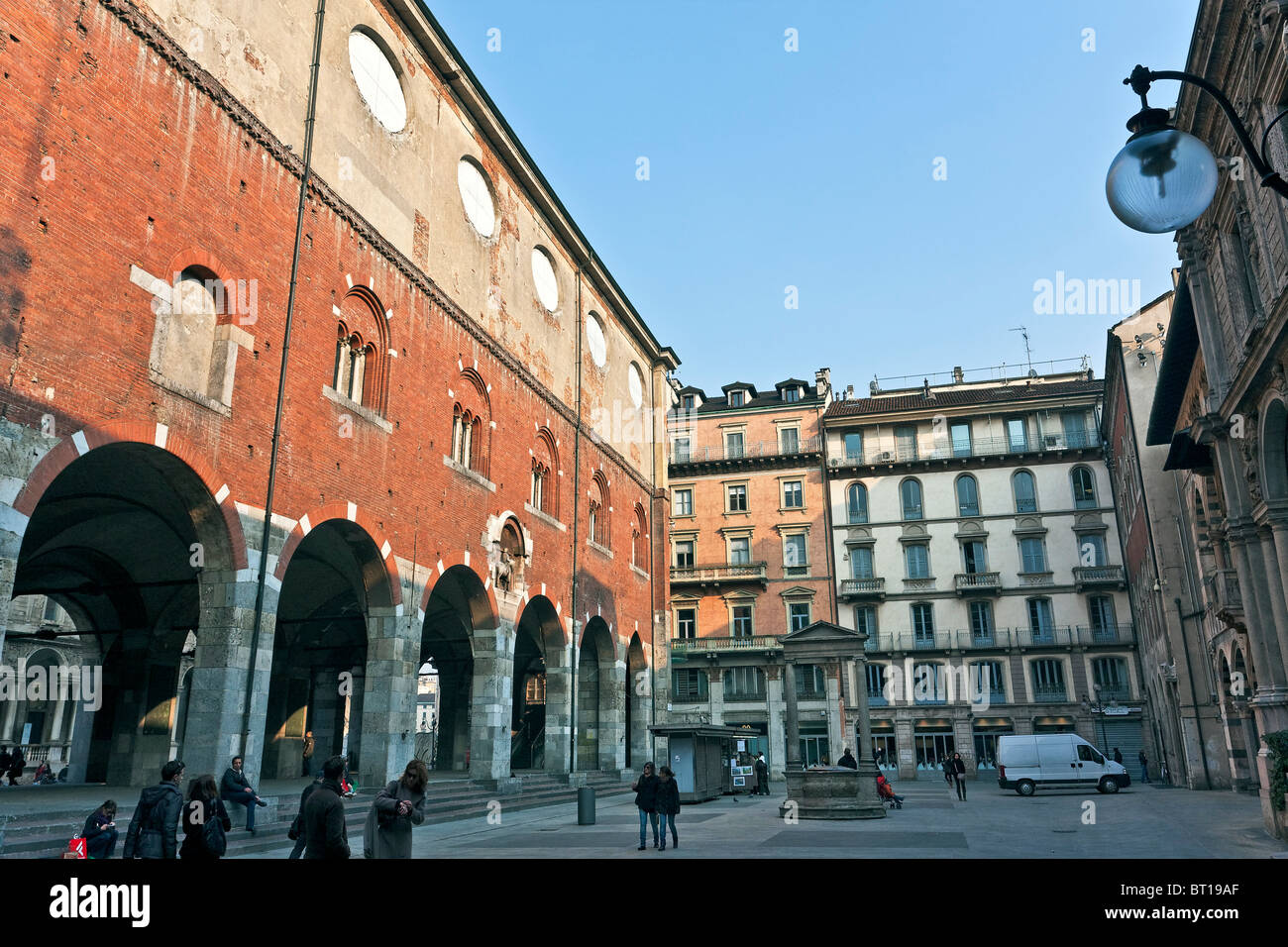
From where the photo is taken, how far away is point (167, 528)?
859 inches

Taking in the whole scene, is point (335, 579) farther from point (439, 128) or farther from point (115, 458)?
point (439, 128)

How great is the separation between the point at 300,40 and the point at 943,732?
41.8 meters

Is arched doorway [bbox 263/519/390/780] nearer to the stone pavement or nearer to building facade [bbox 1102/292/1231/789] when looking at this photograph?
the stone pavement

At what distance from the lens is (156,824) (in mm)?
8023

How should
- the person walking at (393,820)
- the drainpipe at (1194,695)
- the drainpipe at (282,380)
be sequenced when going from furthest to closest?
the drainpipe at (1194,695) < the drainpipe at (282,380) < the person walking at (393,820)

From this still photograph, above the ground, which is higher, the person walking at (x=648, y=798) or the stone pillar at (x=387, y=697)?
the stone pillar at (x=387, y=697)

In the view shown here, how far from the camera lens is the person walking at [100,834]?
29.8 feet

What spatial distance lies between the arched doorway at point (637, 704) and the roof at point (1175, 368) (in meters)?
21.1

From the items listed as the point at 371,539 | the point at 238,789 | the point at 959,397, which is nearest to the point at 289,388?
the point at 371,539

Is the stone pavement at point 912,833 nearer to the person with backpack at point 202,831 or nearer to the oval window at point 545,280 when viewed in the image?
the person with backpack at point 202,831

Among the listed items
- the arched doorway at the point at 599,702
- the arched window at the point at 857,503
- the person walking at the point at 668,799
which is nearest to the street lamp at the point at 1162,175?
the person walking at the point at 668,799

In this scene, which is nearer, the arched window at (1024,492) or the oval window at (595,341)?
the oval window at (595,341)

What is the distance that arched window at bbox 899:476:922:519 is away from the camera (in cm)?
4972
